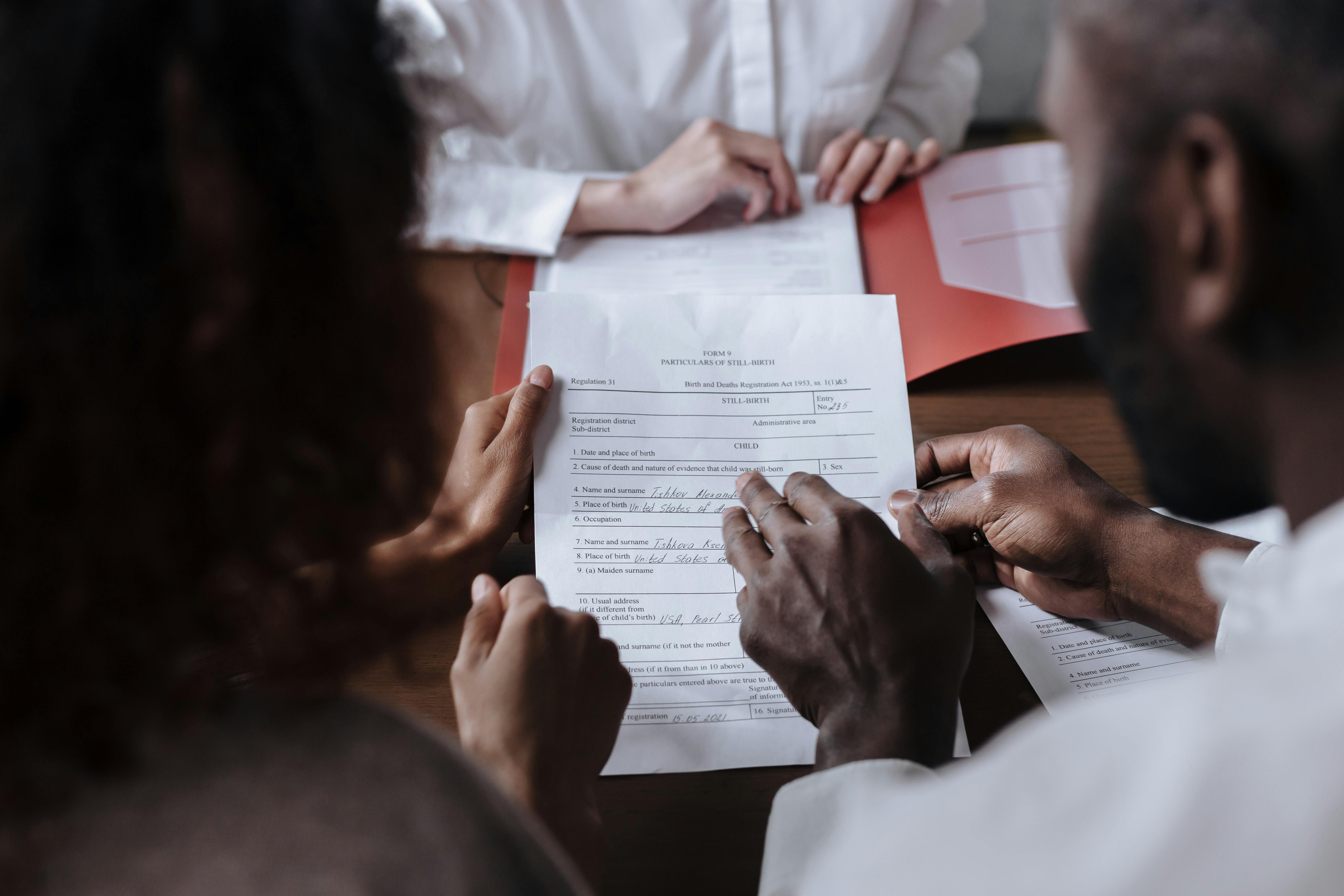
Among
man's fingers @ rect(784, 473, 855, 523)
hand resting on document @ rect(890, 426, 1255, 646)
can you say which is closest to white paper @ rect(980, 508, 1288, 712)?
hand resting on document @ rect(890, 426, 1255, 646)

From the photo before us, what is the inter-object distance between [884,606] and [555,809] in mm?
214

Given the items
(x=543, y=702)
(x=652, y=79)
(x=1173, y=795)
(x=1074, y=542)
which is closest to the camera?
(x=1173, y=795)

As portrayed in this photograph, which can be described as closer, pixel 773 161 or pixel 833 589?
pixel 833 589

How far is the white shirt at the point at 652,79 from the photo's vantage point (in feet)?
2.81

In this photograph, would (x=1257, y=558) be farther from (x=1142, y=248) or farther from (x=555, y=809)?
(x=555, y=809)

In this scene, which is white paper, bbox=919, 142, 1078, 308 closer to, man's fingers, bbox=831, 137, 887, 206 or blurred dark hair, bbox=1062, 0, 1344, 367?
man's fingers, bbox=831, 137, 887, 206

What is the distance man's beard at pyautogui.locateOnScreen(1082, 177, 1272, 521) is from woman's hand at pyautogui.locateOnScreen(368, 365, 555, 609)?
0.36m

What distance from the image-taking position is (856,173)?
32.8 inches

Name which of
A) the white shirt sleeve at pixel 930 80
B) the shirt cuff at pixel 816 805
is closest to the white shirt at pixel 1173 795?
the shirt cuff at pixel 816 805

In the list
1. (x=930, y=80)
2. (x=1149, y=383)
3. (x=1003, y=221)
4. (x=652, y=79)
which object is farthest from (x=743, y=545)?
(x=930, y=80)

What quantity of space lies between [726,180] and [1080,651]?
52 centimetres

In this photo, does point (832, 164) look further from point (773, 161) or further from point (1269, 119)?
point (1269, 119)

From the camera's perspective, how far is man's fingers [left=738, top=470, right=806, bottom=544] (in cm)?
53

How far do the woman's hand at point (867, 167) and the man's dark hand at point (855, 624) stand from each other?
0.41 meters
